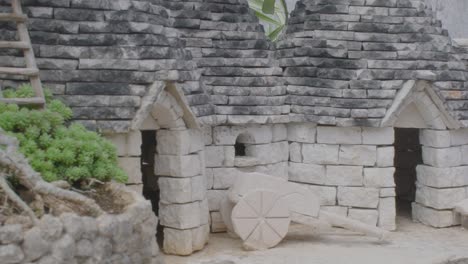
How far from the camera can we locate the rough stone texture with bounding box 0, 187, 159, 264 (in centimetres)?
579

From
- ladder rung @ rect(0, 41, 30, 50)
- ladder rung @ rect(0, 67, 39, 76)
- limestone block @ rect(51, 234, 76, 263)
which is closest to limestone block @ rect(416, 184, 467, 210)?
ladder rung @ rect(0, 67, 39, 76)

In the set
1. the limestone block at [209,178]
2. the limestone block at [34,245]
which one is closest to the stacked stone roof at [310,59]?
the limestone block at [209,178]

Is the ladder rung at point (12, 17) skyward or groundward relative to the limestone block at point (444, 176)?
Answer: skyward

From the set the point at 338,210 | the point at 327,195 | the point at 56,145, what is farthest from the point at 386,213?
the point at 56,145

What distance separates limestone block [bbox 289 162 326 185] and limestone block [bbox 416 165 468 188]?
5.43 feet

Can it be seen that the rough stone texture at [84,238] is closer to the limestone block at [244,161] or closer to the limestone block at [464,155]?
the limestone block at [244,161]

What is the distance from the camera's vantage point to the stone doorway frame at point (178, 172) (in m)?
9.31

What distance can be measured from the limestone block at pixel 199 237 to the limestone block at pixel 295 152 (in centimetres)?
211

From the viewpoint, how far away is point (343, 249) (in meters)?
9.75

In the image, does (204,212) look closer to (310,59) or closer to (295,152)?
(295,152)

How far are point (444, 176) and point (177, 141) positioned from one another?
4.37 m

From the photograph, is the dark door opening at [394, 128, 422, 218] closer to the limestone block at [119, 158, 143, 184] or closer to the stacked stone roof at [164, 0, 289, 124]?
the stacked stone roof at [164, 0, 289, 124]

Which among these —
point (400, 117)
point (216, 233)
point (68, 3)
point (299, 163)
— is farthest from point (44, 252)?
point (400, 117)

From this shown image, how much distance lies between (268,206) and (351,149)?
6.90 feet
